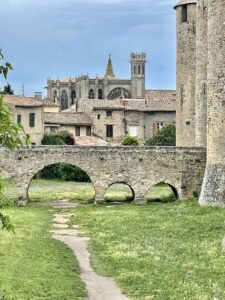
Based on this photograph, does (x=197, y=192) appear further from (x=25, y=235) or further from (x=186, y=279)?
(x=186, y=279)

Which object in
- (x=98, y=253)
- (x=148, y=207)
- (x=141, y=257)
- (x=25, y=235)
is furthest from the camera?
(x=148, y=207)

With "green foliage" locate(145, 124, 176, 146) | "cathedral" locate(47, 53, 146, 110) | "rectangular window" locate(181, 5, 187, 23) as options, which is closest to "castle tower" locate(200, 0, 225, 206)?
"rectangular window" locate(181, 5, 187, 23)

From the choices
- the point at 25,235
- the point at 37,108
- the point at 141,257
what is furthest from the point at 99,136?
the point at 141,257

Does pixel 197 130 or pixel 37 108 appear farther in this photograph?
pixel 37 108

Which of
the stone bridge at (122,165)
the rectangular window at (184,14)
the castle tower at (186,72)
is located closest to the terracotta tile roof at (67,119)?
the castle tower at (186,72)

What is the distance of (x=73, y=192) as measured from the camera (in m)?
59.5

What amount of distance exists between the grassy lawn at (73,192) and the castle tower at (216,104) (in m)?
9.88

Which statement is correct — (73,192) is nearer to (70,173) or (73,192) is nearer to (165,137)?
(70,173)

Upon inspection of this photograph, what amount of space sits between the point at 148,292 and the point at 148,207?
25.5 m

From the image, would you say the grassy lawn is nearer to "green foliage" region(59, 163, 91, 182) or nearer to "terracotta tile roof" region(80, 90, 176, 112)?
"green foliage" region(59, 163, 91, 182)

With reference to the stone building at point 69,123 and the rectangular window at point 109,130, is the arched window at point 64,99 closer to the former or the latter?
the rectangular window at point 109,130

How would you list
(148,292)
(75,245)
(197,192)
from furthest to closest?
(197,192)
(75,245)
(148,292)

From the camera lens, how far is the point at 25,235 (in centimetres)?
3353

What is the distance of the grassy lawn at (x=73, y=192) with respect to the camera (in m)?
54.0
